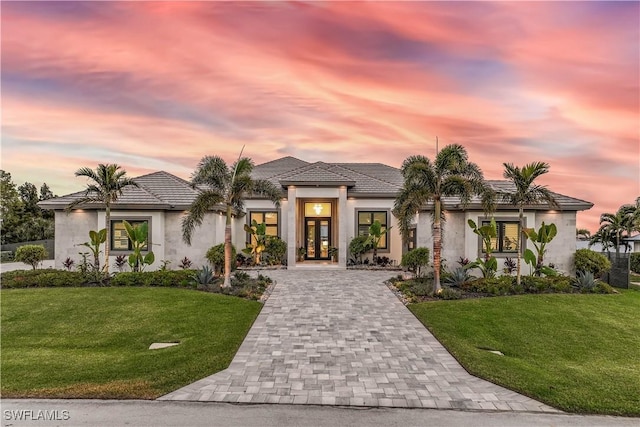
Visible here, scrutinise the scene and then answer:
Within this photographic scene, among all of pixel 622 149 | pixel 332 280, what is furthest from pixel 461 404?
pixel 622 149

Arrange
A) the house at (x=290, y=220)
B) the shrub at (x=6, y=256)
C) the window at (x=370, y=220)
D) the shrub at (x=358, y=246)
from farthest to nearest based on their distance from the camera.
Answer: the shrub at (x=6, y=256) < the window at (x=370, y=220) < the shrub at (x=358, y=246) < the house at (x=290, y=220)

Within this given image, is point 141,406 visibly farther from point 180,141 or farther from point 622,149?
point 622,149

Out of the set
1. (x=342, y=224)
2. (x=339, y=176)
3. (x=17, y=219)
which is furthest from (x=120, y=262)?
(x=17, y=219)

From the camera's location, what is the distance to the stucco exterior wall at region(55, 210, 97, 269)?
15969 millimetres

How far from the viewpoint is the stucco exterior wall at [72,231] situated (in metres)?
16.0

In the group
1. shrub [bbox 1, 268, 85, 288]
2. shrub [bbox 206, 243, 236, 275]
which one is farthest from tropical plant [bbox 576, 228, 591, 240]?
shrub [bbox 1, 268, 85, 288]

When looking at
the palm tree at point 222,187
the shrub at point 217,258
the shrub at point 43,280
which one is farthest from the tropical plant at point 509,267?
the shrub at point 43,280

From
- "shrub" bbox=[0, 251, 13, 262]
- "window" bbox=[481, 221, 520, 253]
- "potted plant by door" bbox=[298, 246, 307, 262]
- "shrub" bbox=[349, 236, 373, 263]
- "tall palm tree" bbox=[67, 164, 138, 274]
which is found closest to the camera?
"tall palm tree" bbox=[67, 164, 138, 274]

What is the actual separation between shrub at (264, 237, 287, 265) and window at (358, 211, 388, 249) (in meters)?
4.64

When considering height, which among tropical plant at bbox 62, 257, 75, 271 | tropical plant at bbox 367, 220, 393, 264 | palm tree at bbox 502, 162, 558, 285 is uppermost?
palm tree at bbox 502, 162, 558, 285

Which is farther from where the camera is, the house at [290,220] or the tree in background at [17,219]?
the tree in background at [17,219]

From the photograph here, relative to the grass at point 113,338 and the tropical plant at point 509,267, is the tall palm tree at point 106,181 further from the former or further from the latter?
the tropical plant at point 509,267

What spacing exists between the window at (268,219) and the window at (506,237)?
451 inches

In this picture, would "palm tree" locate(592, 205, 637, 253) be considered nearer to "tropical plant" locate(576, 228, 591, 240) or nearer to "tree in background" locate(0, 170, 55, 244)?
"tropical plant" locate(576, 228, 591, 240)
